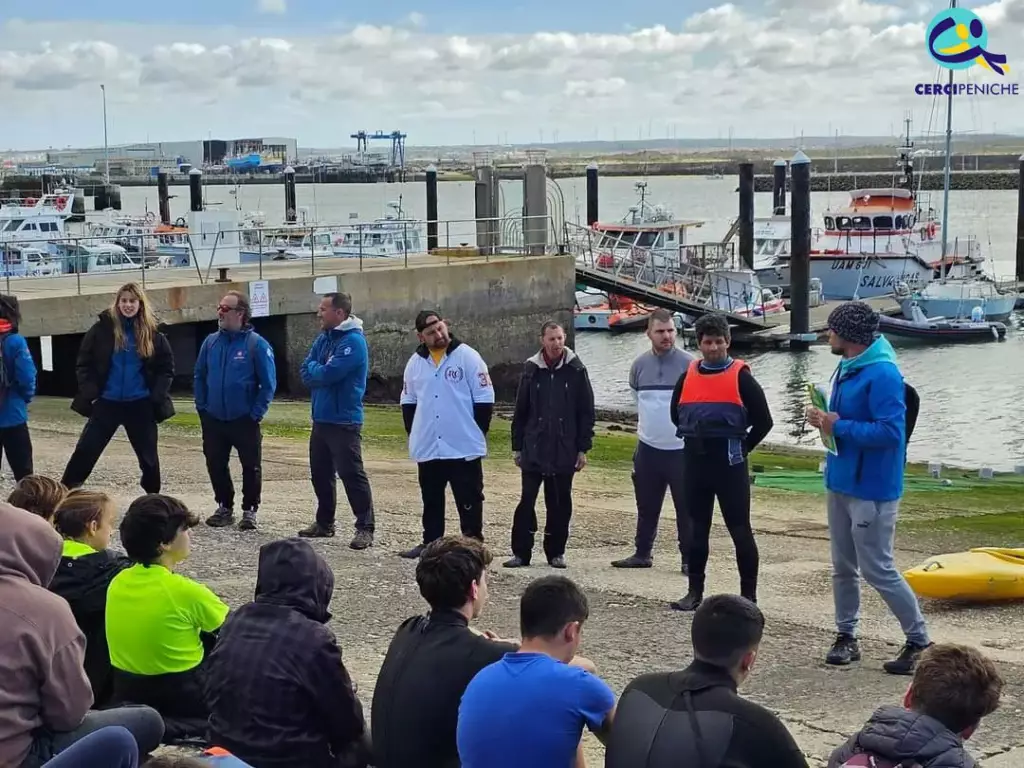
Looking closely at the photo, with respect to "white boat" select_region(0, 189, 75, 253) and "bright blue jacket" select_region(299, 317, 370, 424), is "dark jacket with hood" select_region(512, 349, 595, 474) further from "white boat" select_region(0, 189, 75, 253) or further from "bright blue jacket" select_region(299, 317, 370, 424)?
"white boat" select_region(0, 189, 75, 253)

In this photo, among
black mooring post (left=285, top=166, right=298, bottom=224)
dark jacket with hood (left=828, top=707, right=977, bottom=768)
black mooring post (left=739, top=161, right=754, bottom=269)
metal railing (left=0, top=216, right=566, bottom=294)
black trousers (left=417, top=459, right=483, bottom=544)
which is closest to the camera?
dark jacket with hood (left=828, top=707, right=977, bottom=768)

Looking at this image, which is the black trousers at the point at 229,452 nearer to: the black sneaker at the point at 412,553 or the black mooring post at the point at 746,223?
the black sneaker at the point at 412,553

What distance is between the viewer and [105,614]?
5.68 metres

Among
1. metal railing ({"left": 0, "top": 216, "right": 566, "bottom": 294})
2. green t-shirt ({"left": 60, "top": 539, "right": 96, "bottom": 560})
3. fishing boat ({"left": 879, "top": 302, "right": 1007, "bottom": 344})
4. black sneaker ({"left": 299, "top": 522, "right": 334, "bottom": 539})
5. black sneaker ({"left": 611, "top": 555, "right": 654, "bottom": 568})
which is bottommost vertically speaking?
fishing boat ({"left": 879, "top": 302, "right": 1007, "bottom": 344})

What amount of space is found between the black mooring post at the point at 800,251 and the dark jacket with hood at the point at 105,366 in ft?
101

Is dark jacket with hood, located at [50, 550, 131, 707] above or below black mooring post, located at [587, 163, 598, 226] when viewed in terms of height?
below

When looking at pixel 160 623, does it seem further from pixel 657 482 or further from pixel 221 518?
pixel 221 518

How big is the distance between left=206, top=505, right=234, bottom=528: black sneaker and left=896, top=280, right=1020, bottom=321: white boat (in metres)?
35.9

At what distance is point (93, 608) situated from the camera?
5715mm

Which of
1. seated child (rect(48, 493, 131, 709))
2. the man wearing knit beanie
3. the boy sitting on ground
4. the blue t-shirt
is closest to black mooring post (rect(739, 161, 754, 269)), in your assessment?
the man wearing knit beanie

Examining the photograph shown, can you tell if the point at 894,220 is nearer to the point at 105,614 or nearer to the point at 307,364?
the point at 307,364

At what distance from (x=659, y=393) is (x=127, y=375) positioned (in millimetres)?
3806

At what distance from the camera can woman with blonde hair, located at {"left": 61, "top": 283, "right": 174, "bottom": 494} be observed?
1008 centimetres

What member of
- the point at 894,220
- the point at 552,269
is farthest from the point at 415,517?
the point at 894,220
